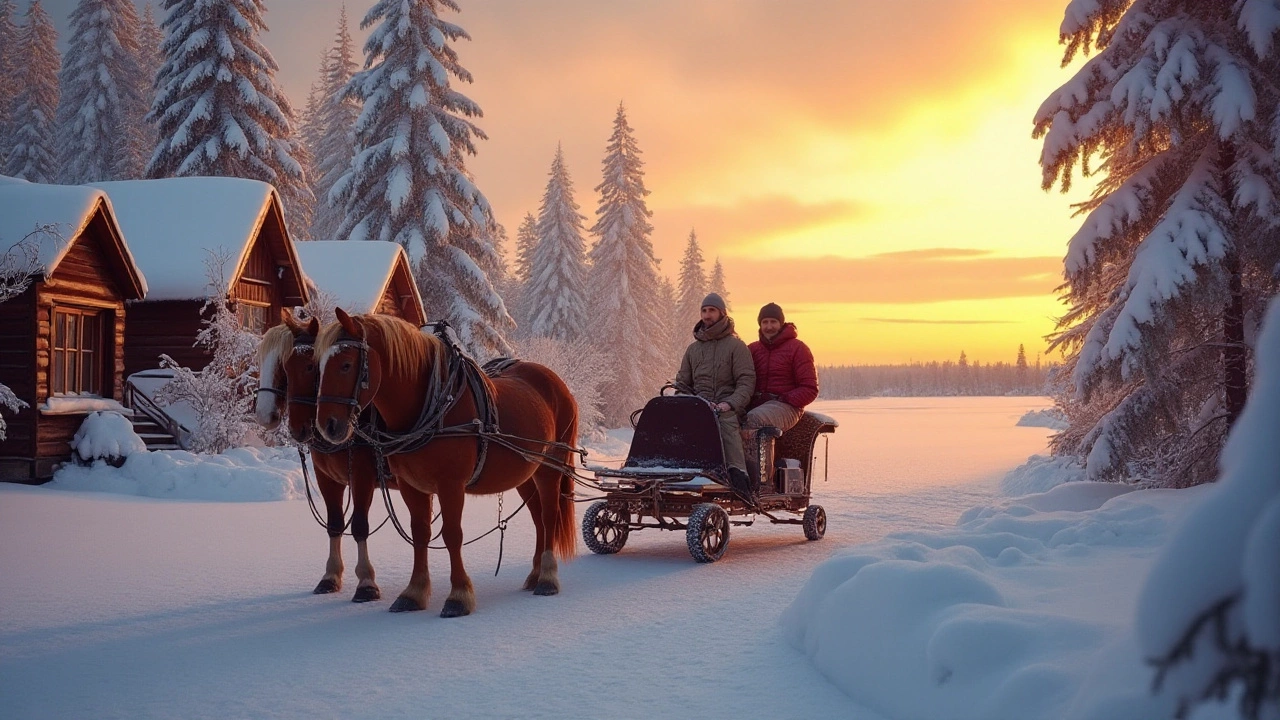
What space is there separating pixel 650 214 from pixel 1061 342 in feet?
113

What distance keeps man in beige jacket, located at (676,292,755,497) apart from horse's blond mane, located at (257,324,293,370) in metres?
4.64

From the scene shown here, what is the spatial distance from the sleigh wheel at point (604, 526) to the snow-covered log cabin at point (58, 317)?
35.1 ft

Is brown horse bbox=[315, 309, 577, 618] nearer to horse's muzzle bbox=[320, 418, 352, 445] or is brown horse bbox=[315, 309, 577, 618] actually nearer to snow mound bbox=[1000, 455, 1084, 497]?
horse's muzzle bbox=[320, 418, 352, 445]

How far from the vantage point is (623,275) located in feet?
159

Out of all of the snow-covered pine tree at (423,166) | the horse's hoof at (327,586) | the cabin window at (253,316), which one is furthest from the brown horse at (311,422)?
the snow-covered pine tree at (423,166)

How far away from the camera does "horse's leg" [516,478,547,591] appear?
28.0 feet

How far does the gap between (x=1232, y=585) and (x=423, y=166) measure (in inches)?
1199

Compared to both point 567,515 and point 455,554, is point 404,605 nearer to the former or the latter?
point 455,554

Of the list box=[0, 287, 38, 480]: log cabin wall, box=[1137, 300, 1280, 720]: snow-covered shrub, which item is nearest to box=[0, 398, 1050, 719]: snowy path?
box=[1137, 300, 1280, 720]: snow-covered shrub

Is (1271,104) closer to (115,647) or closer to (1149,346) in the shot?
(1149,346)

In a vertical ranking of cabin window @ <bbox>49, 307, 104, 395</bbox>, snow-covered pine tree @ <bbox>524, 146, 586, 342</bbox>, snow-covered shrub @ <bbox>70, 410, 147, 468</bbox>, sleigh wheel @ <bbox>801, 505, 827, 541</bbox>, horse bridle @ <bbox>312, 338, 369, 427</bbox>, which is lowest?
sleigh wheel @ <bbox>801, 505, 827, 541</bbox>

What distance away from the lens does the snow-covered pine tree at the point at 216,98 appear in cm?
3225

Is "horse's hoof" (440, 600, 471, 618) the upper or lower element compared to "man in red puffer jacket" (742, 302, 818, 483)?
lower

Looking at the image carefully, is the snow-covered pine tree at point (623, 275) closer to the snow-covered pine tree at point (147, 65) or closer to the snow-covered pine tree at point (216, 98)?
the snow-covered pine tree at point (216, 98)
